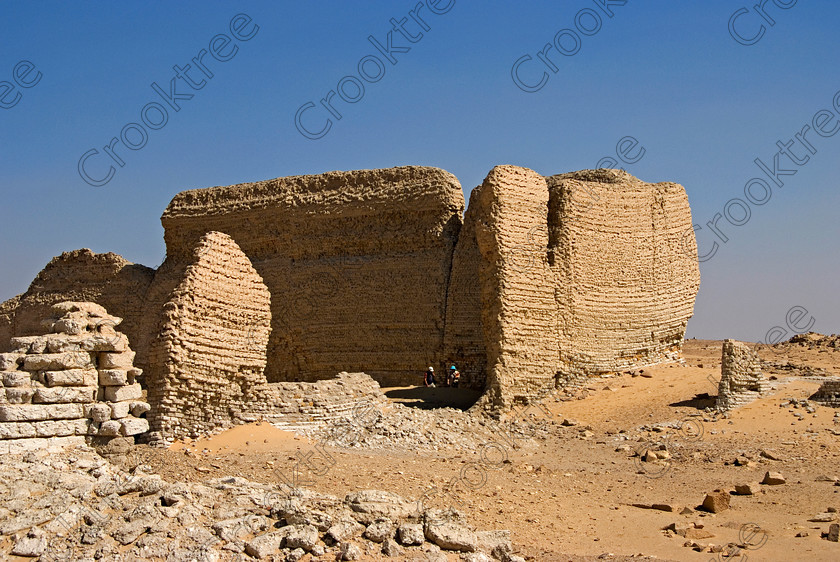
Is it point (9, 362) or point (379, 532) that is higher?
point (9, 362)

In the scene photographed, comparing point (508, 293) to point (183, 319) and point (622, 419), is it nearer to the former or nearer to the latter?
point (622, 419)

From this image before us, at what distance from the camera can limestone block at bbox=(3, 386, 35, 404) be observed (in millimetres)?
9930

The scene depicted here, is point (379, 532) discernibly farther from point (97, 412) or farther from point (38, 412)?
point (38, 412)

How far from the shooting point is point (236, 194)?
25094 mm

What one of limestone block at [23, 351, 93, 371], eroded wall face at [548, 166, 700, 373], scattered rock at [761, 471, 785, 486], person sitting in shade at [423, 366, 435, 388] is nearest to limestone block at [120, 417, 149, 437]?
limestone block at [23, 351, 93, 371]

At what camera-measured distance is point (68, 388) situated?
10.4 meters

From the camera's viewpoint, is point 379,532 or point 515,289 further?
point 515,289

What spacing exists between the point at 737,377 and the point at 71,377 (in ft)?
37.9

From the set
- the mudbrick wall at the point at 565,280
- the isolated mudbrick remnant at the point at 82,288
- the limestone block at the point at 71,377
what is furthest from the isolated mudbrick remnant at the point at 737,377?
the isolated mudbrick remnant at the point at 82,288

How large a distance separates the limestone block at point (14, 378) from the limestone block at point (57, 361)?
6.6 inches

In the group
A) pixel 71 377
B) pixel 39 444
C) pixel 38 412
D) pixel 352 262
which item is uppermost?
pixel 352 262

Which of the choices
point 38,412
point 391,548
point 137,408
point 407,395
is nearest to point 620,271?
point 407,395

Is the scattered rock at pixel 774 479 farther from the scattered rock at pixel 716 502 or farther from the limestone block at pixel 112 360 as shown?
the limestone block at pixel 112 360

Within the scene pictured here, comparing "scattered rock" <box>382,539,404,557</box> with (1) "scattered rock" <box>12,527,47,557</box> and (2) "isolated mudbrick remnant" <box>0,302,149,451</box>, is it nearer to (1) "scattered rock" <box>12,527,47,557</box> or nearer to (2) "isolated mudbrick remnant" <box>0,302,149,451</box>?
(1) "scattered rock" <box>12,527,47,557</box>
